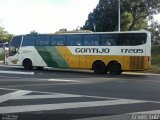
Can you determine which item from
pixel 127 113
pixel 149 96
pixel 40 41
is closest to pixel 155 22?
pixel 40 41

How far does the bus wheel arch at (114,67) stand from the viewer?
25438mm

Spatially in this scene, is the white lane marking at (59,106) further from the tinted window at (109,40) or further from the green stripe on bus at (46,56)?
the green stripe on bus at (46,56)

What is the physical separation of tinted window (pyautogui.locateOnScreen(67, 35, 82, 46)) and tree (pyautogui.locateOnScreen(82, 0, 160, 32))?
939 inches

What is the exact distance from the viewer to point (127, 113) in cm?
998

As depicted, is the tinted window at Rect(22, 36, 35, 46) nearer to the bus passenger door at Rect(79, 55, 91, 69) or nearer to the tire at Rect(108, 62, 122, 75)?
the bus passenger door at Rect(79, 55, 91, 69)

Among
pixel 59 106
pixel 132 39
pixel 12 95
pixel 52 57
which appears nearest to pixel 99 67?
pixel 132 39

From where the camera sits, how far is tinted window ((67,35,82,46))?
2700 centimetres

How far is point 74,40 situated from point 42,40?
2.78 meters

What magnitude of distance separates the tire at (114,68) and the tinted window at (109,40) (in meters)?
1.30

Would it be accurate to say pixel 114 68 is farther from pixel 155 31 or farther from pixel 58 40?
pixel 155 31

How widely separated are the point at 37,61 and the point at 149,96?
53.9 ft

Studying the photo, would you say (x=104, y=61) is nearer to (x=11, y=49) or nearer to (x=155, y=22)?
(x=11, y=49)

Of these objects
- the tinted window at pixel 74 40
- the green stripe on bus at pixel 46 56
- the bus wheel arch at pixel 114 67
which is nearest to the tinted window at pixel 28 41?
the green stripe on bus at pixel 46 56

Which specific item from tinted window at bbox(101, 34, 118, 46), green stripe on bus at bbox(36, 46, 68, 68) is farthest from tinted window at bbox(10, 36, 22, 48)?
tinted window at bbox(101, 34, 118, 46)
